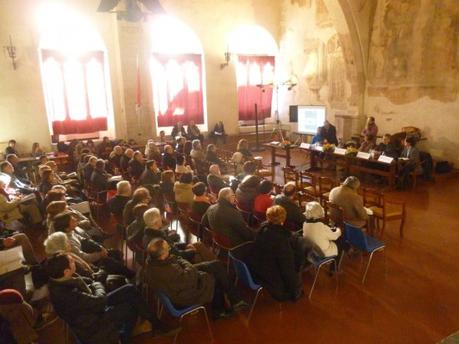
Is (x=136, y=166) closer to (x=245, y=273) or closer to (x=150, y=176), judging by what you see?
(x=150, y=176)

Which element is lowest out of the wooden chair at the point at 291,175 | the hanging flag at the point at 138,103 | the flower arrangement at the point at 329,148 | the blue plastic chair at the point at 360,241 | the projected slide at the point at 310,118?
the blue plastic chair at the point at 360,241

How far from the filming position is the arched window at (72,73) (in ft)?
35.1

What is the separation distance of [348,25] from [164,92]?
6.08 meters

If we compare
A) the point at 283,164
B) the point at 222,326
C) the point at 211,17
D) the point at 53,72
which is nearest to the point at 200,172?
the point at 283,164

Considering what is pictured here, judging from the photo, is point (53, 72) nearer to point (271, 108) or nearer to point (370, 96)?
point (271, 108)

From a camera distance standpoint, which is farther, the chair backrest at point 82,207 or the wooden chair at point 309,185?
the wooden chair at point 309,185

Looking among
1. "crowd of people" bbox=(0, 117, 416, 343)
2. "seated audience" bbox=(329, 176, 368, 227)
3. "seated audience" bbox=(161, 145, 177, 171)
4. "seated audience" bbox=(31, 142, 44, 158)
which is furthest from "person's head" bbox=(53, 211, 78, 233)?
"seated audience" bbox=(31, 142, 44, 158)

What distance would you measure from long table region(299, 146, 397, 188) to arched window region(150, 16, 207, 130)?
16.5 feet

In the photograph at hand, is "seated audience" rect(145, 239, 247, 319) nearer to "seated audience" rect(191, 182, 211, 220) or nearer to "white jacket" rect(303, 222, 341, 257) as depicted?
"white jacket" rect(303, 222, 341, 257)

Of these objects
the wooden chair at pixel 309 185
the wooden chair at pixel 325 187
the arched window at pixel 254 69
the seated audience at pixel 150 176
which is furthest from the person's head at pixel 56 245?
the arched window at pixel 254 69

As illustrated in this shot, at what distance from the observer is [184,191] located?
5.48m

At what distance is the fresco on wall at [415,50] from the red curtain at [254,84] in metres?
4.30

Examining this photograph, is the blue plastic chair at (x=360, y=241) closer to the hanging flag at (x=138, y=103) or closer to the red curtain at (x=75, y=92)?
the hanging flag at (x=138, y=103)

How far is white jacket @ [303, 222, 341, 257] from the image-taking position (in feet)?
13.1
